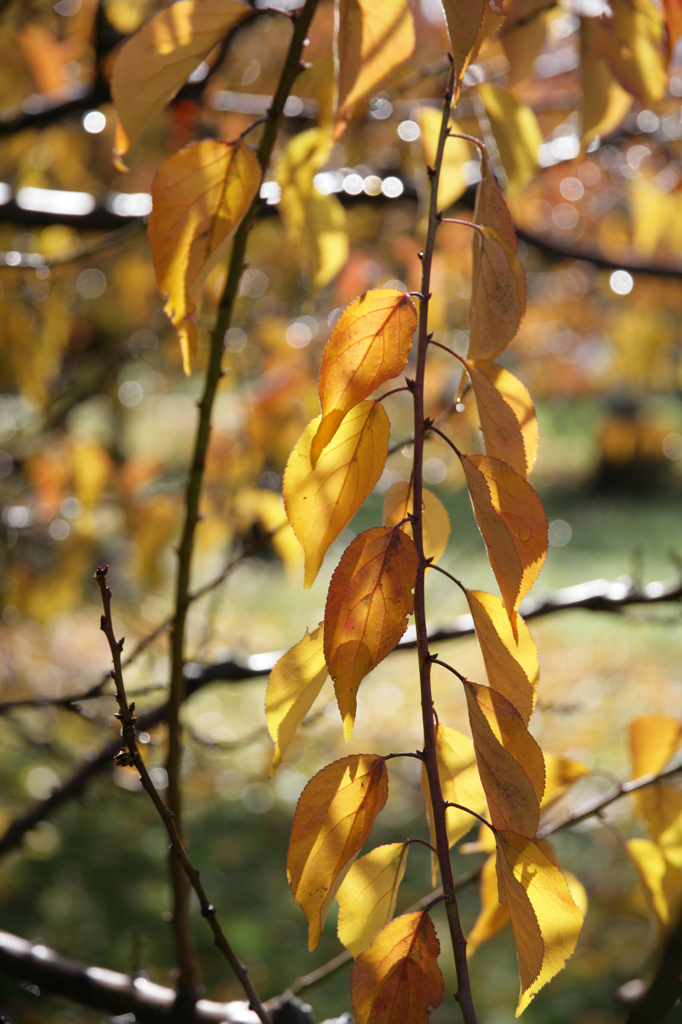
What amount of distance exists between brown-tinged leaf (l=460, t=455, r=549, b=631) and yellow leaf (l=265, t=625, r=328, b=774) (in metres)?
0.10

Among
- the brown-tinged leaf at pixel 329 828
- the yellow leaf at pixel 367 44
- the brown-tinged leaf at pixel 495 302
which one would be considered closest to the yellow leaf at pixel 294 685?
the brown-tinged leaf at pixel 329 828

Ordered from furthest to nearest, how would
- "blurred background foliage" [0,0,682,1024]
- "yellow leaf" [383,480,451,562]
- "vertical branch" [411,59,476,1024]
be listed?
"blurred background foliage" [0,0,682,1024] → "yellow leaf" [383,480,451,562] → "vertical branch" [411,59,476,1024]

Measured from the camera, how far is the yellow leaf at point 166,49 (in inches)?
19.2

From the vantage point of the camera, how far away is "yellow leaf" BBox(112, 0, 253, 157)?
487 millimetres

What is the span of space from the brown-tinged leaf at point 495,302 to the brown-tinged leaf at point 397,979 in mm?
256

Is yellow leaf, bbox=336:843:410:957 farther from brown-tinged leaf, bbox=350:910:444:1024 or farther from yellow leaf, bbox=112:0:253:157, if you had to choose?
yellow leaf, bbox=112:0:253:157

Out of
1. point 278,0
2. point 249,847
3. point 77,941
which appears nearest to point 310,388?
point 278,0

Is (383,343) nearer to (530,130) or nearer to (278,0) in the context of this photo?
(530,130)

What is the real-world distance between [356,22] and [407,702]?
14.8ft

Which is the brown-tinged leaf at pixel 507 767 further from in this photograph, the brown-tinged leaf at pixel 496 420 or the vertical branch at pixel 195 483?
the vertical branch at pixel 195 483

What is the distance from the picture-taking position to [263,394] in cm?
161

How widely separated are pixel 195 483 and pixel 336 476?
267mm

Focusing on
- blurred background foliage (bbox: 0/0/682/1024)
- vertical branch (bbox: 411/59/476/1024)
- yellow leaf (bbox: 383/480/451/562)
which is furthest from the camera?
blurred background foliage (bbox: 0/0/682/1024)

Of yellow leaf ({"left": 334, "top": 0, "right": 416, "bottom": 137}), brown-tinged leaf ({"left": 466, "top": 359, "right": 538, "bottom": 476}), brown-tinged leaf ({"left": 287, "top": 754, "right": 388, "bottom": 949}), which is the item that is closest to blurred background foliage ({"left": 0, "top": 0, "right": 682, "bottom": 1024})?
yellow leaf ({"left": 334, "top": 0, "right": 416, "bottom": 137})
